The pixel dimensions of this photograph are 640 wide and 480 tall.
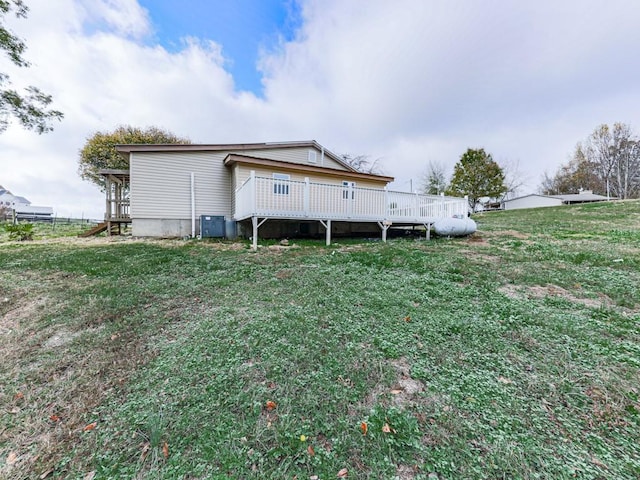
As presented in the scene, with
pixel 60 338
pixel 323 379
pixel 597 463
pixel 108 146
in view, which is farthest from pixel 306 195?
pixel 108 146

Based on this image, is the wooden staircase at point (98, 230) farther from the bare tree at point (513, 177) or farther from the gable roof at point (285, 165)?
the bare tree at point (513, 177)

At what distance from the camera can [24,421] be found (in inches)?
70.3

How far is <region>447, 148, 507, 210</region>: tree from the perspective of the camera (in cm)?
2973

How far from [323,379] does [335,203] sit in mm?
6894

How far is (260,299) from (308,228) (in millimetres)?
7183

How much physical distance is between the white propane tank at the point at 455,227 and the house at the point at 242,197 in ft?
1.68

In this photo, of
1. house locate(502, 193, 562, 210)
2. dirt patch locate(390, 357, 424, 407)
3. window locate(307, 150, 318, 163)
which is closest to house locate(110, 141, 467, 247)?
window locate(307, 150, 318, 163)

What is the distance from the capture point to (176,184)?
1034cm

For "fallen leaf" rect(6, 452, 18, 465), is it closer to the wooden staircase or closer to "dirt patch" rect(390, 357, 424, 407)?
"dirt patch" rect(390, 357, 424, 407)

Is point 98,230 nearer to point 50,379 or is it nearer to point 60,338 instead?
point 60,338

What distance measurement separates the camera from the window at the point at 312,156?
42.6 ft

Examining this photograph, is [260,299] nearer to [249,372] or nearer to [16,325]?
[249,372]

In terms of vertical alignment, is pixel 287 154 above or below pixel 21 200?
below

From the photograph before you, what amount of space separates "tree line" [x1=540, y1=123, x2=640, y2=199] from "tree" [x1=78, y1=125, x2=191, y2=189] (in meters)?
49.0
